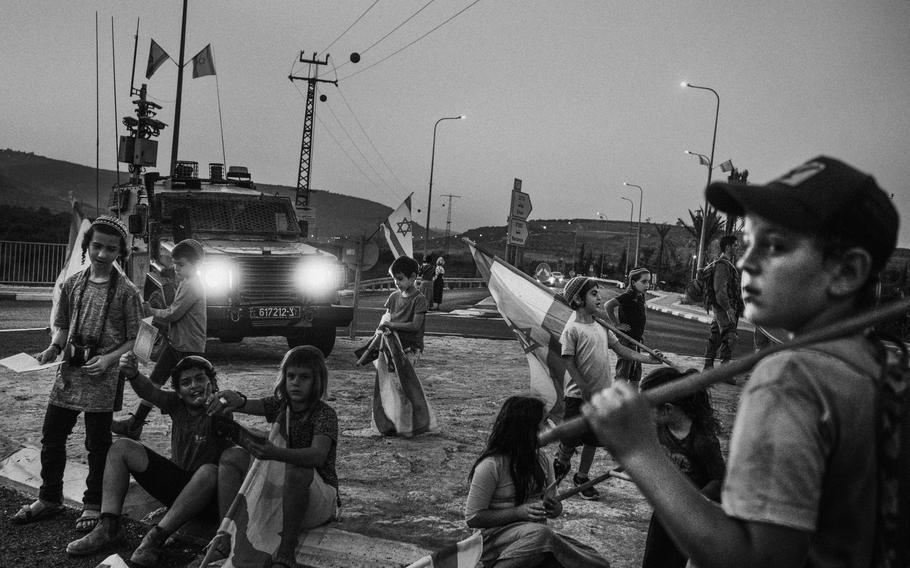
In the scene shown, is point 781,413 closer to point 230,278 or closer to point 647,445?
point 647,445

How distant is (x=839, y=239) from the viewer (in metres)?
1.18

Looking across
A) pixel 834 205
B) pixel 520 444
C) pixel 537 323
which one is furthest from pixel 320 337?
pixel 834 205

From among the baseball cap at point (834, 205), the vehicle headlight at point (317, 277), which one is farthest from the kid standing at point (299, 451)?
the vehicle headlight at point (317, 277)

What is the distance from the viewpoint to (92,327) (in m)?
4.63

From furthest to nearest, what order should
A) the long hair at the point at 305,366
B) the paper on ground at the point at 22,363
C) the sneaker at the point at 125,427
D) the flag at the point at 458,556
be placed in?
the paper on ground at the point at 22,363
the sneaker at the point at 125,427
the long hair at the point at 305,366
the flag at the point at 458,556

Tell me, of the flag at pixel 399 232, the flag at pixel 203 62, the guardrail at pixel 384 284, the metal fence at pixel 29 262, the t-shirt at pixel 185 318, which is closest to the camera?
the t-shirt at pixel 185 318

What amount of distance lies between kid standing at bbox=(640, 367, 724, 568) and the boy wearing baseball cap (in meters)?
2.10

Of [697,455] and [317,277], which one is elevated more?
[317,277]

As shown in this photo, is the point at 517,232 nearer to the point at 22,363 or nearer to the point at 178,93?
the point at 22,363

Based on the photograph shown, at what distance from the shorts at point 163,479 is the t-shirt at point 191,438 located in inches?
4.2

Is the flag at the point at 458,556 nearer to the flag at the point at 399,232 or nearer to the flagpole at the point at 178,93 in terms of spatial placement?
the flag at the point at 399,232

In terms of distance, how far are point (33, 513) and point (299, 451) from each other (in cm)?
182

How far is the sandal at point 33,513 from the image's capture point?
4.40m

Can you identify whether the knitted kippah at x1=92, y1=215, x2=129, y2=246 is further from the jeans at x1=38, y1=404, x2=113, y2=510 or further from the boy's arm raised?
the boy's arm raised
